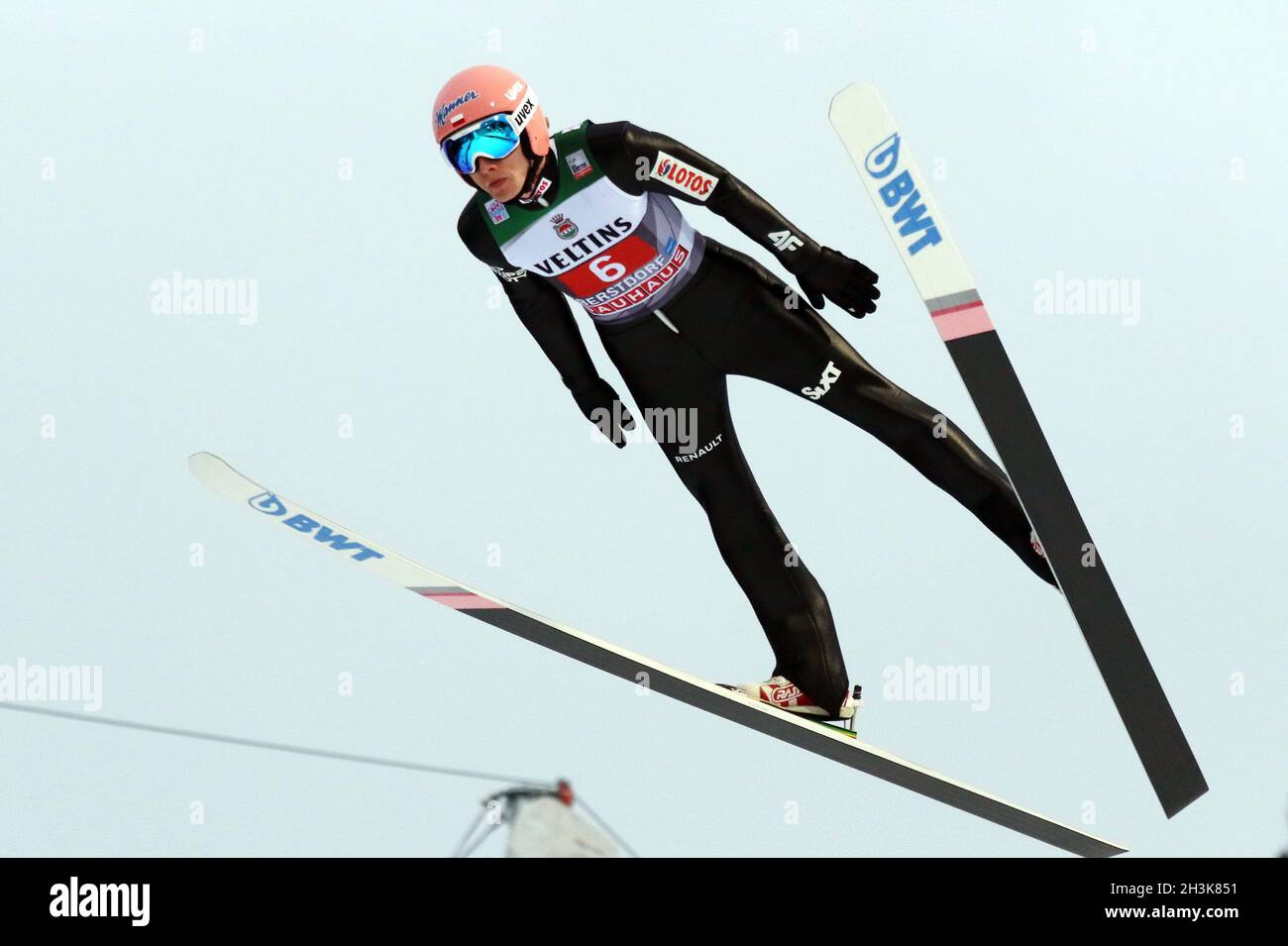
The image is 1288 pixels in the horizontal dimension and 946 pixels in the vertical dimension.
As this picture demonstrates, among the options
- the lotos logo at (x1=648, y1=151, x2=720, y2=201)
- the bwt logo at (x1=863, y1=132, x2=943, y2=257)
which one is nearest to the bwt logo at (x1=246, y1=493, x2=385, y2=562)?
the lotos logo at (x1=648, y1=151, x2=720, y2=201)

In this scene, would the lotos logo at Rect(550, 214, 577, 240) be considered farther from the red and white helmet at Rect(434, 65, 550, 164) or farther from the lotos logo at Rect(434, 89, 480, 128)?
the lotos logo at Rect(434, 89, 480, 128)

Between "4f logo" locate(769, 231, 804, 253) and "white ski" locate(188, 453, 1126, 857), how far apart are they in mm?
1345

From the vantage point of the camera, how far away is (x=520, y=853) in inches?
183

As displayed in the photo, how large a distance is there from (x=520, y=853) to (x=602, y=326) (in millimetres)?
1921

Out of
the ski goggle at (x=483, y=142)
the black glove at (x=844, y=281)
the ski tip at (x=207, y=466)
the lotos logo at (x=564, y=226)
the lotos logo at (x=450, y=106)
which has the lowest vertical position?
the ski tip at (x=207, y=466)

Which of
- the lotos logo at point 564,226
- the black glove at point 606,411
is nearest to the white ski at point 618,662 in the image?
the black glove at point 606,411

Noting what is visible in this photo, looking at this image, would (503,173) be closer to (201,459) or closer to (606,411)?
(606,411)

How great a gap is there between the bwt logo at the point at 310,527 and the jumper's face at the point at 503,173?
121cm

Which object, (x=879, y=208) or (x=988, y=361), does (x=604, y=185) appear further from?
(x=988, y=361)

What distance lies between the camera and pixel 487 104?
17.6 feet

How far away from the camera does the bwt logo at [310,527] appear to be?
5.80 m

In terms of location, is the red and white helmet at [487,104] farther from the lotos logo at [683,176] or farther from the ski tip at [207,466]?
the ski tip at [207,466]

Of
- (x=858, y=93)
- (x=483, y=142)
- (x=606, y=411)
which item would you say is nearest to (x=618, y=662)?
(x=606, y=411)
